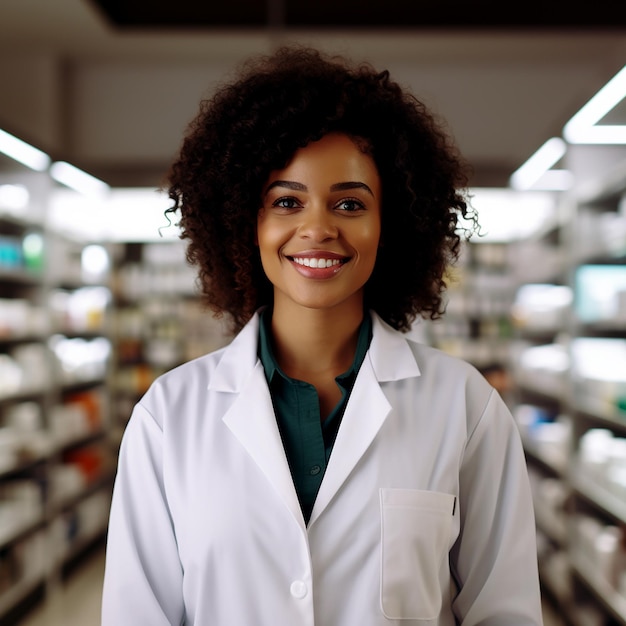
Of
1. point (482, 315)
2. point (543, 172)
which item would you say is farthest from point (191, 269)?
point (543, 172)

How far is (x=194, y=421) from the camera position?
1360 mm

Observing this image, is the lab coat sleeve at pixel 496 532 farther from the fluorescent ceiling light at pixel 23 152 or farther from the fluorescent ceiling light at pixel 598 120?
the fluorescent ceiling light at pixel 23 152

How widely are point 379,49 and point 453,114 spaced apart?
876 millimetres

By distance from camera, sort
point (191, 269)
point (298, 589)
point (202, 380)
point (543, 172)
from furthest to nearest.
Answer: point (191, 269), point (543, 172), point (202, 380), point (298, 589)

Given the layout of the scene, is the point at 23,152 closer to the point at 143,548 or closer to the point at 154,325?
the point at 154,325

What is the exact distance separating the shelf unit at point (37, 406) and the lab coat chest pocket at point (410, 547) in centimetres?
334

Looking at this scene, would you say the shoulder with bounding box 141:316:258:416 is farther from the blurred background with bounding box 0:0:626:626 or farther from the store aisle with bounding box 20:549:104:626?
the store aisle with bounding box 20:549:104:626

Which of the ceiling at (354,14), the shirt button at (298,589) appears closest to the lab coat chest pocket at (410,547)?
the shirt button at (298,589)

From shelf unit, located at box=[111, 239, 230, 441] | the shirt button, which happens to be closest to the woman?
the shirt button

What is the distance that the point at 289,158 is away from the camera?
1357 mm

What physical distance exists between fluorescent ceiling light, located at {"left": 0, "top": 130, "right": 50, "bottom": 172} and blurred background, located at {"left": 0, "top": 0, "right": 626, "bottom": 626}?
1cm

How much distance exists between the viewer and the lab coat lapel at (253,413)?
1.27 m

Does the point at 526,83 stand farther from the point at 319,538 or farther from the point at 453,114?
the point at 319,538

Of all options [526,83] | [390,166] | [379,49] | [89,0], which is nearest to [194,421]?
[390,166]
